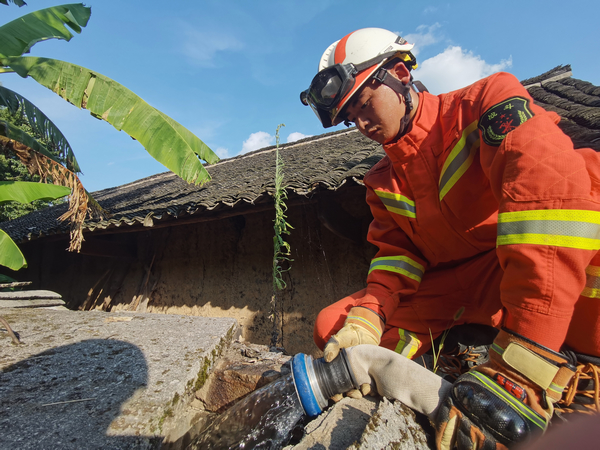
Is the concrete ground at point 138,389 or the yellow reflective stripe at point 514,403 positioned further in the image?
the concrete ground at point 138,389

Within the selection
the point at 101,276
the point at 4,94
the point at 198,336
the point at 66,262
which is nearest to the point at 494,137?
the point at 198,336

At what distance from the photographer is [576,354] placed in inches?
47.2

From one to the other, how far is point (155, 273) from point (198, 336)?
332 cm

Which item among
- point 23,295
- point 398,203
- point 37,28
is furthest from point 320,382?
point 37,28

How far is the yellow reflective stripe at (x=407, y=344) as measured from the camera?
181 centimetres

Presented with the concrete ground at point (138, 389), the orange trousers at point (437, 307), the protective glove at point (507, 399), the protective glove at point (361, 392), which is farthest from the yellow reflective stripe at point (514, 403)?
the orange trousers at point (437, 307)

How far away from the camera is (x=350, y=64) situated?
1.72m

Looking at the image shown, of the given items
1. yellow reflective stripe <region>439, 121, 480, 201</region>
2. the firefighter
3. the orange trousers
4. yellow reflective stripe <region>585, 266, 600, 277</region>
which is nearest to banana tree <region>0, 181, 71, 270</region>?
the firefighter

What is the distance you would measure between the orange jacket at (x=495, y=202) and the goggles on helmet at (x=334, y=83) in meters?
0.38

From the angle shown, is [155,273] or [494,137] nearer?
[494,137]

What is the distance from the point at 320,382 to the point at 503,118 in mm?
1327

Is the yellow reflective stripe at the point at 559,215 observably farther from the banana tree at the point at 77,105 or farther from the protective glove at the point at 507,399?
the banana tree at the point at 77,105

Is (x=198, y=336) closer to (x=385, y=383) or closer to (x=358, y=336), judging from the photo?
(x=358, y=336)

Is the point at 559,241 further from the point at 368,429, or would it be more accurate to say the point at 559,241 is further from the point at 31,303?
the point at 31,303
